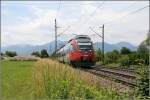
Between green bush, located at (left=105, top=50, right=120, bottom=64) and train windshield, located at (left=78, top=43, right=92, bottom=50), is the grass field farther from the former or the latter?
green bush, located at (left=105, top=50, right=120, bottom=64)

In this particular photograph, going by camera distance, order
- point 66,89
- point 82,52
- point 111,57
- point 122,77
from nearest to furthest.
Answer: point 66,89, point 122,77, point 82,52, point 111,57

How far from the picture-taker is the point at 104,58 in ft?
134

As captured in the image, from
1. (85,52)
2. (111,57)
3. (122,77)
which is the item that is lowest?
(122,77)

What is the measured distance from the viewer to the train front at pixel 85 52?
111 ft


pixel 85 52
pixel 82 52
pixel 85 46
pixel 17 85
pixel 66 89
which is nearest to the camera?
pixel 66 89

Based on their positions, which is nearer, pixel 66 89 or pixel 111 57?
pixel 66 89

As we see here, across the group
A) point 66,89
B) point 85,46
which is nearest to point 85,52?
point 85,46

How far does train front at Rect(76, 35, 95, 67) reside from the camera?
1328 inches

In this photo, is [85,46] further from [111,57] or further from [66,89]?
[66,89]

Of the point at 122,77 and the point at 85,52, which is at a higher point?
the point at 85,52

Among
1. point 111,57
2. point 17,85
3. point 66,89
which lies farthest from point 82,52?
point 66,89

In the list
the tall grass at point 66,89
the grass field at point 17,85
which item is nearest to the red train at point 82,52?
the grass field at point 17,85

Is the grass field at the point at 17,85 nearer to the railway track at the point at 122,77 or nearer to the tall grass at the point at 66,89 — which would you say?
the tall grass at the point at 66,89

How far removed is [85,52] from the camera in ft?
113
